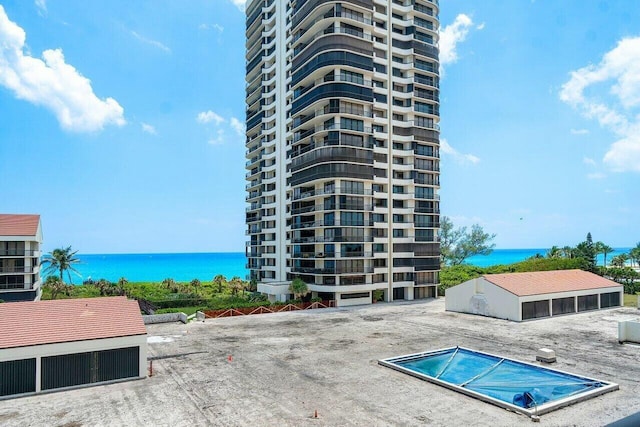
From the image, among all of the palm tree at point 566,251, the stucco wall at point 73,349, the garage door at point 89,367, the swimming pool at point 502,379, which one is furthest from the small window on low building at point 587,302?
the garage door at point 89,367

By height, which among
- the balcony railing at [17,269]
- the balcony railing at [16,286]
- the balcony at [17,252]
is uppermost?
the balcony at [17,252]

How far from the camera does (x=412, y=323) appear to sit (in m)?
46.8

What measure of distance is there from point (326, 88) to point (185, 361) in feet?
136

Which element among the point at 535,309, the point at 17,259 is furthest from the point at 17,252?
the point at 535,309

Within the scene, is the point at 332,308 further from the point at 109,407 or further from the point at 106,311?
the point at 109,407

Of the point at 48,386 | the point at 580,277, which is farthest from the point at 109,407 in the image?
the point at 580,277

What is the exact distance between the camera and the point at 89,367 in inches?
1060

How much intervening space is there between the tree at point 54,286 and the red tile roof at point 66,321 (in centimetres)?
3841

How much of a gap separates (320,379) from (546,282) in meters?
38.0

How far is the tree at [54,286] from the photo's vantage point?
6316cm

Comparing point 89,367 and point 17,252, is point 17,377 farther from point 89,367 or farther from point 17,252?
point 17,252

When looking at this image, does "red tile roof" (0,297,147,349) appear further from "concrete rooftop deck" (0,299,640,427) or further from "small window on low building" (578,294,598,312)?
"small window on low building" (578,294,598,312)

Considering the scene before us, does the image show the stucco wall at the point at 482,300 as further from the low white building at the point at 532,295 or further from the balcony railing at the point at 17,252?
the balcony railing at the point at 17,252

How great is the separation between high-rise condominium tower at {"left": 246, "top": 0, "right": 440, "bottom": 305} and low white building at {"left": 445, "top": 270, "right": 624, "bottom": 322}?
13.3 m
